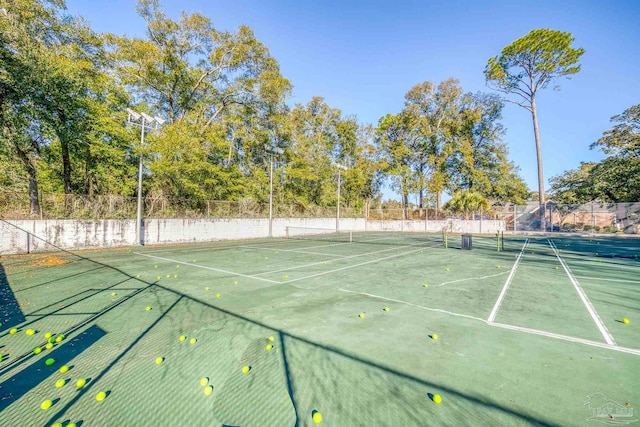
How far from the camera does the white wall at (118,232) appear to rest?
12773 millimetres

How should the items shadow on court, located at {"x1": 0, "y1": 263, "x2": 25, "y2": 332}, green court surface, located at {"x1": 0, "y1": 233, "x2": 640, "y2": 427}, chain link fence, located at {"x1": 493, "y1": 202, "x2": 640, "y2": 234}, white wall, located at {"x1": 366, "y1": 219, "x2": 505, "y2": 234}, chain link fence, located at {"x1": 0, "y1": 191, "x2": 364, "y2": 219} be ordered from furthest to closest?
white wall, located at {"x1": 366, "y1": 219, "x2": 505, "y2": 234}
chain link fence, located at {"x1": 493, "y1": 202, "x2": 640, "y2": 234}
chain link fence, located at {"x1": 0, "y1": 191, "x2": 364, "y2": 219}
shadow on court, located at {"x1": 0, "y1": 263, "x2": 25, "y2": 332}
green court surface, located at {"x1": 0, "y1": 233, "x2": 640, "y2": 427}

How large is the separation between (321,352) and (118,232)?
53.4ft

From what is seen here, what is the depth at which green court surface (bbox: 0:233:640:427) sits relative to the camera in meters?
2.66

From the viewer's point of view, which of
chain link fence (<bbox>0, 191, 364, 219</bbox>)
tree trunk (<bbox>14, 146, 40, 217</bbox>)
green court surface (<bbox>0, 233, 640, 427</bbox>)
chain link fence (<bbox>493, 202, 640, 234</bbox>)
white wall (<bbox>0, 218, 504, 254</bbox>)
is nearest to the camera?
green court surface (<bbox>0, 233, 640, 427</bbox>)

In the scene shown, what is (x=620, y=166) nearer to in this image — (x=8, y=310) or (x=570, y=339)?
(x=570, y=339)

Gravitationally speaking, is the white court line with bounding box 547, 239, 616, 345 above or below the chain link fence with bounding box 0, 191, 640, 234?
below

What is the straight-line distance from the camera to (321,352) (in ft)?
12.3

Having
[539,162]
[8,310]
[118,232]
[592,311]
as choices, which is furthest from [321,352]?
[539,162]

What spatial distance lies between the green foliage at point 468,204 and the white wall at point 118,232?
16923 millimetres

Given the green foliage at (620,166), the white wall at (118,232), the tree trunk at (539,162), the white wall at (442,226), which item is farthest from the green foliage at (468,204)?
the white wall at (118,232)

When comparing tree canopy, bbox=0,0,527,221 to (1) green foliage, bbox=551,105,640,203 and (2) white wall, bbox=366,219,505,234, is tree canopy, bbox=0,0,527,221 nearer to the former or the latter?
(2) white wall, bbox=366,219,505,234

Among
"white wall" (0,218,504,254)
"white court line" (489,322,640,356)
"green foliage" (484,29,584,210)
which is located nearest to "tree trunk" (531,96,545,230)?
"green foliage" (484,29,584,210)

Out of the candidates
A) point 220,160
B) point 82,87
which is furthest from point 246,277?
point 220,160

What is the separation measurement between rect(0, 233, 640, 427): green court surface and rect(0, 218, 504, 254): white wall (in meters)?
7.44
